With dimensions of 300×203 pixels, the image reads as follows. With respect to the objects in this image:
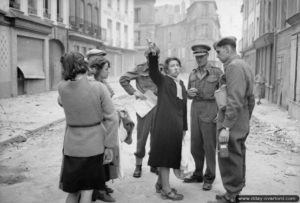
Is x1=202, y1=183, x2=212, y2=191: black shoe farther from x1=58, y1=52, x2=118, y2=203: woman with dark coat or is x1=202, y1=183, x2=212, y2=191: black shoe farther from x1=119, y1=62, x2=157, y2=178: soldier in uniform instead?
x1=58, y1=52, x2=118, y2=203: woman with dark coat

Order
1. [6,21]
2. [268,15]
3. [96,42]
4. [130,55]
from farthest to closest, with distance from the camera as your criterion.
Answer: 1. [130,55]
2. [96,42]
3. [268,15]
4. [6,21]

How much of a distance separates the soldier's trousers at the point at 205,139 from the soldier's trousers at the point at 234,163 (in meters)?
0.64

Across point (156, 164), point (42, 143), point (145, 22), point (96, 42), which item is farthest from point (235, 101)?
point (145, 22)

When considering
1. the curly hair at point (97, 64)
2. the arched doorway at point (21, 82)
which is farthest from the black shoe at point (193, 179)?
the arched doorway at point (21, 82)

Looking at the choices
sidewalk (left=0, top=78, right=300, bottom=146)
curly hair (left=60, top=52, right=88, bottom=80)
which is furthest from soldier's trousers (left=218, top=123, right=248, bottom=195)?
sidewalk (left=0, top=78, right=300, bottom=146)

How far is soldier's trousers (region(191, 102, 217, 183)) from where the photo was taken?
14.5 ft

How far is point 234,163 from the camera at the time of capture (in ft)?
12.1

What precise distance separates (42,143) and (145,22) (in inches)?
1930

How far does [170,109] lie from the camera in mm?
3984

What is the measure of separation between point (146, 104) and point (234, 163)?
68.8 inches

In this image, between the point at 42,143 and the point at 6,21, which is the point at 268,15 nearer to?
the point at 6,21

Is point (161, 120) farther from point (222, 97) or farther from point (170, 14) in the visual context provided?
point (170, 14)

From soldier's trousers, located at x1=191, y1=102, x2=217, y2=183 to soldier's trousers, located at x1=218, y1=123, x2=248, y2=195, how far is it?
64 centimetres

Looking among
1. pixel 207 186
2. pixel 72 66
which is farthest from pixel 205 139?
pixel 72 66
